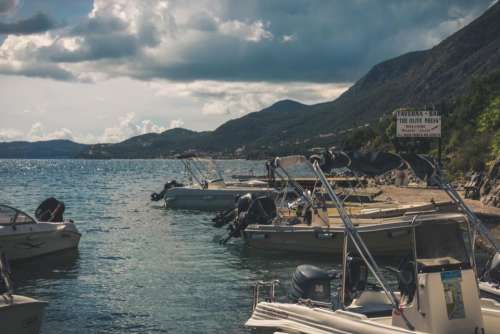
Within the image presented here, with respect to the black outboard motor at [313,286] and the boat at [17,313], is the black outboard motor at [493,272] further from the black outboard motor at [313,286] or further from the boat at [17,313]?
the boat at [17,313]

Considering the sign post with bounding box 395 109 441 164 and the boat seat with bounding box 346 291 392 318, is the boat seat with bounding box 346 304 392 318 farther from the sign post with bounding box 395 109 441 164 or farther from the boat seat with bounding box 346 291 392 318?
the sign post with bounding box 395 109 441 164

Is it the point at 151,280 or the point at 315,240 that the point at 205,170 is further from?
the point at 151,280

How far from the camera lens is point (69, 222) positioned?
82.1 ft

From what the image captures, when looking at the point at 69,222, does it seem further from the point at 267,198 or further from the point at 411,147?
the point at 411,147

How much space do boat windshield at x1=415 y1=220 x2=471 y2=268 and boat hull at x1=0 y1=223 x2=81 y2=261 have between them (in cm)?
1475

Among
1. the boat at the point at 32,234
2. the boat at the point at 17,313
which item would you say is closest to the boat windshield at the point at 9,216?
the boat at the point at 32,234

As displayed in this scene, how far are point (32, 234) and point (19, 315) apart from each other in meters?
11.2

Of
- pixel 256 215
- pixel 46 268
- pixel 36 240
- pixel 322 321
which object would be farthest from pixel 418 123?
pixel 322 321

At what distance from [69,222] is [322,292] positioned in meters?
15.4

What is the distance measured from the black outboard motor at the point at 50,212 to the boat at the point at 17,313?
12981 millimetres

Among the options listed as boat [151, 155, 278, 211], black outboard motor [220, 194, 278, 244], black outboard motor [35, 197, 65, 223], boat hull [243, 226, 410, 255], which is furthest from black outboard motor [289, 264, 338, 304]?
boat [151, 155, 278, 211]

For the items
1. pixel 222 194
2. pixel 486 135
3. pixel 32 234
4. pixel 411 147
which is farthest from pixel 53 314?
pixel 411 147

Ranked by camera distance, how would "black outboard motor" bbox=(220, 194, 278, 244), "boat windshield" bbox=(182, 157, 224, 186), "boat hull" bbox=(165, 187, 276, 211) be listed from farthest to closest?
1. "boat windshield" bbox=(182, 157, 224, 186)
2. "boat hull" bbox=(165, 187, 276, 211)
3. "black outboard motor" bbox=(220, 194, 278, 244)

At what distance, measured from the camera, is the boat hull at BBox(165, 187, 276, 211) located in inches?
1690
